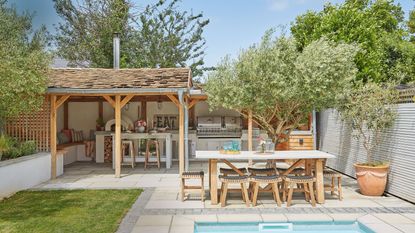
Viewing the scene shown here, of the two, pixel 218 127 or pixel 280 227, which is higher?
pixel 218 127

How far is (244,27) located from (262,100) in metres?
12.5

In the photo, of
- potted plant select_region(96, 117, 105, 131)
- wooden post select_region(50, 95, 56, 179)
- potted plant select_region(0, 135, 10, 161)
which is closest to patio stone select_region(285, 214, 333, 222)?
potted plant select_region(0, 135, 10, 161)

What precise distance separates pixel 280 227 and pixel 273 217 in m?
0.27

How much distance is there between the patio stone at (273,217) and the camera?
18.4ft

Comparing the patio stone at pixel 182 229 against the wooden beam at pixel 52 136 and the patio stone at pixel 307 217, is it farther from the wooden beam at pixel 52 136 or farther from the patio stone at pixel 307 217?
the wooden beam at pixel 52 136

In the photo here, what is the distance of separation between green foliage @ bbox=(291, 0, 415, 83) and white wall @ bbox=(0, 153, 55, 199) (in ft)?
32.6

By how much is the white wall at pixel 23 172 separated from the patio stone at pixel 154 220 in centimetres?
361

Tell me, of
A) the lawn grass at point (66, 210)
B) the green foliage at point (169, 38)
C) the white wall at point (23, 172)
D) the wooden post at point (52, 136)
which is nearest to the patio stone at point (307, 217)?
the lawn grass at point (66, 210)

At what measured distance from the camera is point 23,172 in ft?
26.9

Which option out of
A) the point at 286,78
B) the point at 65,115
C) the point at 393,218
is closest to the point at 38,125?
the point at 65,115

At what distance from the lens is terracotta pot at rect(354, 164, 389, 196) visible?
7.11m

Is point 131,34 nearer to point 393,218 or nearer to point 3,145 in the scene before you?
point 3,145

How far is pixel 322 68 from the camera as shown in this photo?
7824 millimetres

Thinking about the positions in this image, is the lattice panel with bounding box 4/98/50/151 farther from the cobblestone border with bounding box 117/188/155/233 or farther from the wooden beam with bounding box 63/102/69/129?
the wooden beam with bounding box 63/102/69/129
